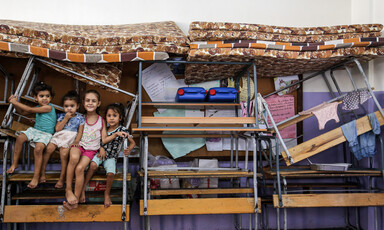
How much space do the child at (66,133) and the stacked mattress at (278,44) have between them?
1045 mm

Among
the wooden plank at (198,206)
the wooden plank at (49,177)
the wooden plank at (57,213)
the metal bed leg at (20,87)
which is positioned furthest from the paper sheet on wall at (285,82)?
the metal bed leg at (20,87)

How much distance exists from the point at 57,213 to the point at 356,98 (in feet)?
8.94

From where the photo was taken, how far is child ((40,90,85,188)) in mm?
2561

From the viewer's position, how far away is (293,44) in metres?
2.80

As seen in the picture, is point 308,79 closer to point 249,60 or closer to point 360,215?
point 249,60

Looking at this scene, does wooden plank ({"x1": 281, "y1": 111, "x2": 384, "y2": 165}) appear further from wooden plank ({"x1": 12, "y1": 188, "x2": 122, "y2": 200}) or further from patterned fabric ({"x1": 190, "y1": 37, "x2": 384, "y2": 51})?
wooden plank ({"x1": 12, "y1": 188, "x2": 122, "y2": 200})

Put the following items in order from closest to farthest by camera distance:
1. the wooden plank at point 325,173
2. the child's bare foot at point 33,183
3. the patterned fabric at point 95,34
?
the child's bare foot at point 33,183
the patterned fabric at point 95,34
the wooden plank at point 325,173

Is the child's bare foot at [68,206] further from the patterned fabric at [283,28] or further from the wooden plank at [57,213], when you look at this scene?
the patterned fabric at [283,28]

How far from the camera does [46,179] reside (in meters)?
2.52

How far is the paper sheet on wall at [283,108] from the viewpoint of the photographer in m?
3.44

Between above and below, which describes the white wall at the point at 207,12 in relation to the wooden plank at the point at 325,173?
above

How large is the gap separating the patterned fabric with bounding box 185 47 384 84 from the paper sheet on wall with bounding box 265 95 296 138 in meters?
0.28

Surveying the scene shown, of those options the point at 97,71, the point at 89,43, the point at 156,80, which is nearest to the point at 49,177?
the point at 97,71

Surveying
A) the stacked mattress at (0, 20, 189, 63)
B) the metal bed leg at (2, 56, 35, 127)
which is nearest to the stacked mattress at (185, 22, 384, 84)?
the stacked mattress at (0, 20, 189, 63)
